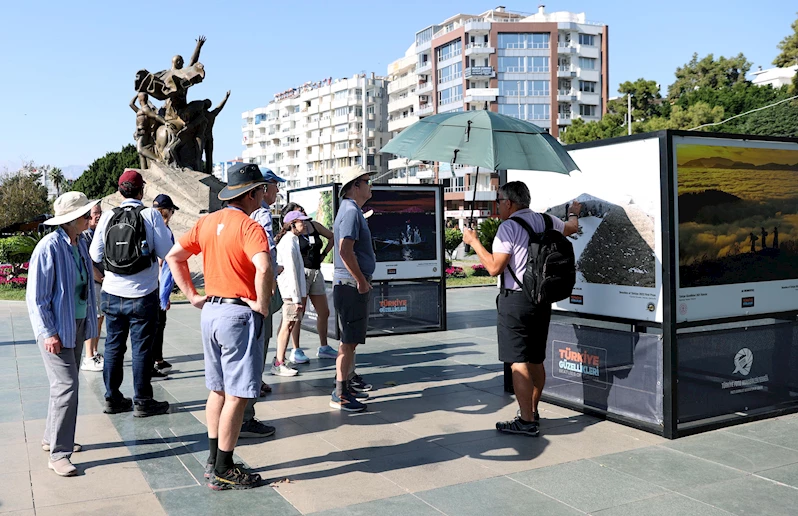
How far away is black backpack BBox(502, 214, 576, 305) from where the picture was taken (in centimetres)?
530

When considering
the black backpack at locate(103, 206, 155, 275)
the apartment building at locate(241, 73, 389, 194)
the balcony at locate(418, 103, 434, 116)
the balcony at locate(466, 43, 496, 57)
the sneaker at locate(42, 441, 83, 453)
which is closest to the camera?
the sneaker at locate(42, 441, 83, 453)

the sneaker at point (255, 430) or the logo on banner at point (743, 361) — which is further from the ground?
the logo on banner at point (743, 361)

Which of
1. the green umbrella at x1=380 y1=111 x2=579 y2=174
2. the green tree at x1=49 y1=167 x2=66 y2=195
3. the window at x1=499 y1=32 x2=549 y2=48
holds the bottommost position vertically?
the green umbrella at x1=380 y1=111 x2=579 y2=174

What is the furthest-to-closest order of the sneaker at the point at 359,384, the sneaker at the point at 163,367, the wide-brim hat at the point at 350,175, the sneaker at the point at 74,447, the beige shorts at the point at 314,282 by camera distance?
1. the beige shorts at the point at 314,282
2. the sneaker at the point at 163,367
3. the sneaker at the point at 359,384
4. the wide-brim hat at the point at 350,175
5. the sneaker at the point at 74,447

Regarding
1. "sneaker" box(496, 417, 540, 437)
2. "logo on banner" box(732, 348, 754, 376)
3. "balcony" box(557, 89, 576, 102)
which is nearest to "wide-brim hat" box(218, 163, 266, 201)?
"sneaker" box(496, 417, 540, 437)

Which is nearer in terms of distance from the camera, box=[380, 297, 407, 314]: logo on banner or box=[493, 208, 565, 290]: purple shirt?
box=[493, 208, 565, 290]: purple shirt

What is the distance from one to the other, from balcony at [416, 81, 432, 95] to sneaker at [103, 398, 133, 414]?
87.0 m

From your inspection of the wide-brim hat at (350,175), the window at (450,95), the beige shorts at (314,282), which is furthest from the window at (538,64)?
the wide-brim hat at (350,175)

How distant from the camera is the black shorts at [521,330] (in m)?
5.50

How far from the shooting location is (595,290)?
6066 mm

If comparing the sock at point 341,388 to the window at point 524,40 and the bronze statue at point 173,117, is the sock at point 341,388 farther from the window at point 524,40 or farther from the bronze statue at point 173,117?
the window at point 524,40

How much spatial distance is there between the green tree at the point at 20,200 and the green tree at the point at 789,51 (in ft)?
198

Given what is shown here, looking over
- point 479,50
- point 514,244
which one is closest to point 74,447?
point 514,244

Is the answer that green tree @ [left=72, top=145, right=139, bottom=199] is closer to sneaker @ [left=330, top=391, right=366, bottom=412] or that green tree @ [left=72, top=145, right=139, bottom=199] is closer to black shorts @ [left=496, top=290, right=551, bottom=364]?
sneaker @ [left=330, top=391, right=366, bottom=412]
